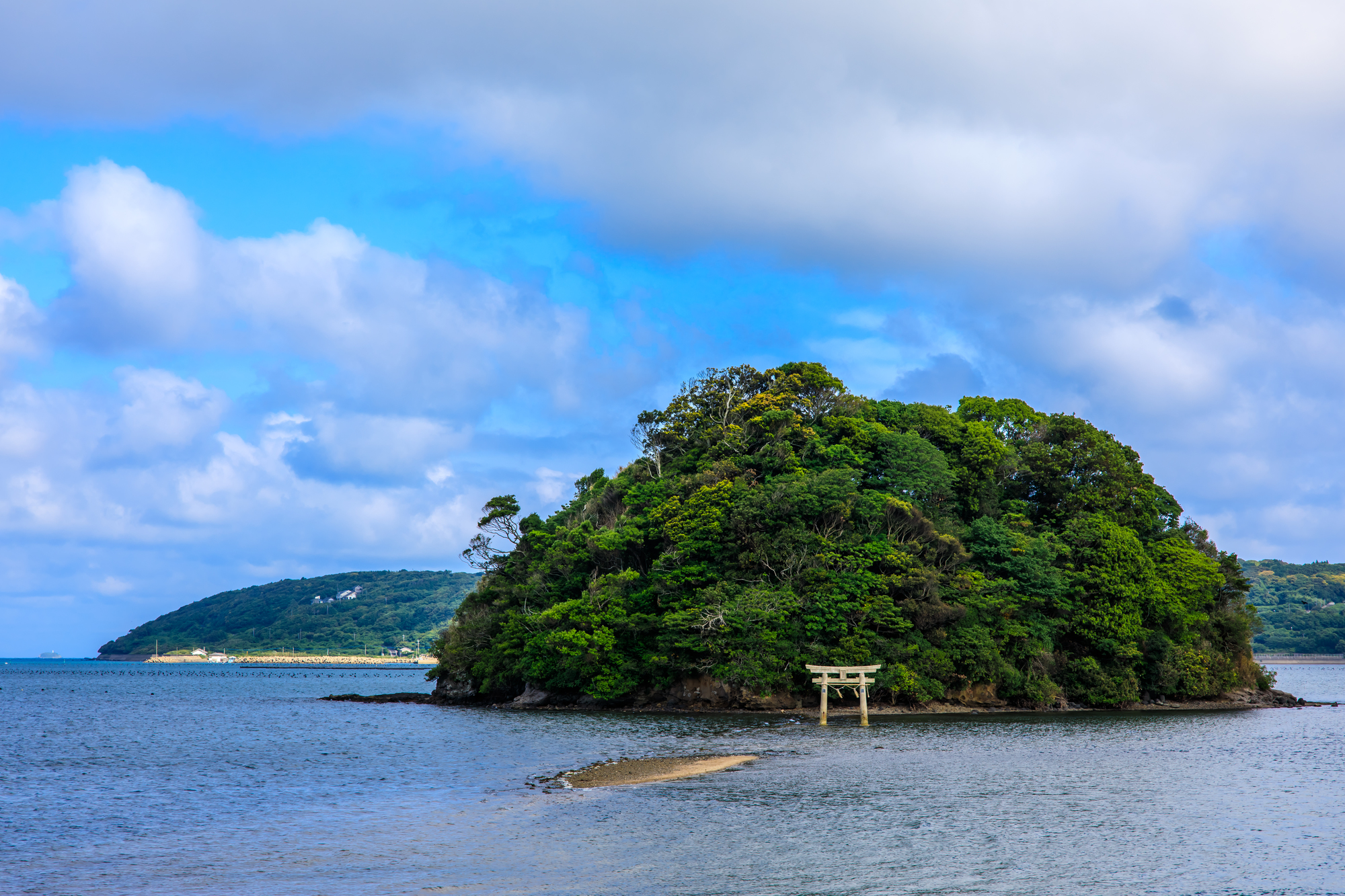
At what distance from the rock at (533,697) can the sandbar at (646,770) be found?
112 feet

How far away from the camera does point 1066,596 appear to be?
6644 centimetres

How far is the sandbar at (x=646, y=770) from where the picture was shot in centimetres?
3300

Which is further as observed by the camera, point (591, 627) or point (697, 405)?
point (697, 405)

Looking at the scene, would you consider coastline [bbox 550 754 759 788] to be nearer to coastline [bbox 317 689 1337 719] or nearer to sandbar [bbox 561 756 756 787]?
sandbar [bbox 561 756 756 787]

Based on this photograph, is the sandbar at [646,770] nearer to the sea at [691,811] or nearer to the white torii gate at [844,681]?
the sea at [691,811]

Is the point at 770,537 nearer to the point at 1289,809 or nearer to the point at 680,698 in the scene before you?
the point at 680,698

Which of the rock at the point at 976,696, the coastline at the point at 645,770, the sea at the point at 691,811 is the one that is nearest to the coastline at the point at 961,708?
the rock at the point at 976,696

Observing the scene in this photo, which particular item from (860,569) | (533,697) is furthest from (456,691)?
(860,569)

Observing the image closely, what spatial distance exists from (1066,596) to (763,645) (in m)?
23.4

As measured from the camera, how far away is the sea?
65.9 ft

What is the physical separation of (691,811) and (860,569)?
118ft

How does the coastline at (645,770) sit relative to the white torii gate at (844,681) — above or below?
below

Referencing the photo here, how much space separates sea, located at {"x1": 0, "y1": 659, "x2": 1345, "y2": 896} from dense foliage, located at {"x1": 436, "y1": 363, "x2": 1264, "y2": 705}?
339 inches

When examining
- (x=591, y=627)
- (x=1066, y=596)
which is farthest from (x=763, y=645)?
(x=1066, y=596)
